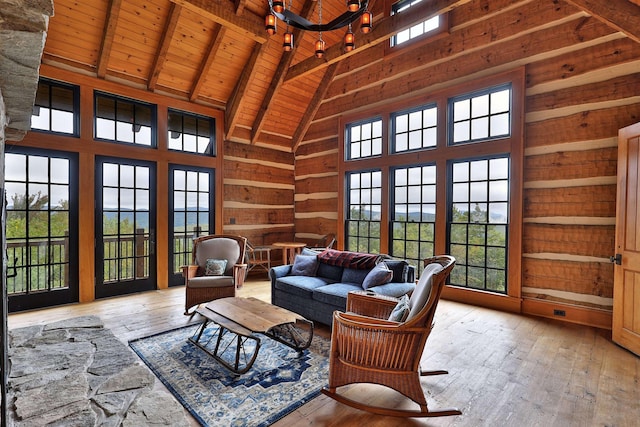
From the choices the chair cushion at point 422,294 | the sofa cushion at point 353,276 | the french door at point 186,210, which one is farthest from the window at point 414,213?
the french door at point 186,210

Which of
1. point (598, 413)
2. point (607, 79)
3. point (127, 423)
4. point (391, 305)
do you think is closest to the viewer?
point (127, 423)

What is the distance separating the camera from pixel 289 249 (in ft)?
23.2

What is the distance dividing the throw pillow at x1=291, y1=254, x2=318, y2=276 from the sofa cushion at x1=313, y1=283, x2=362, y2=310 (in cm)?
55

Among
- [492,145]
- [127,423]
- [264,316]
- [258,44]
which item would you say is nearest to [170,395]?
[127,423]

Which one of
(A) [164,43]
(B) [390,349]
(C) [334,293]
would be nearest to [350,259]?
(C) [334,293]

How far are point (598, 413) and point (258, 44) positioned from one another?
20.6 feet

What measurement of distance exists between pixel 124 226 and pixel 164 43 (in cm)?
302

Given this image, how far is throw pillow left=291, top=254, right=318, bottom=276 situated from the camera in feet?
14.7

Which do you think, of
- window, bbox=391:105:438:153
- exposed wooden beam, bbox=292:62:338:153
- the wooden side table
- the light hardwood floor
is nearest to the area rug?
the light hardwood floor

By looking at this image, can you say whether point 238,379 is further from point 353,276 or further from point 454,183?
point 454,183

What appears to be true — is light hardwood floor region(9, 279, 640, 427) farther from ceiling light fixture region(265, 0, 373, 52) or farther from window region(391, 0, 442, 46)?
window region(391, 0, 442, 46)

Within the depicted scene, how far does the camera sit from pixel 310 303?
154 inches

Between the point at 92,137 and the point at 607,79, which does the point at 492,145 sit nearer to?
the point at 607,79

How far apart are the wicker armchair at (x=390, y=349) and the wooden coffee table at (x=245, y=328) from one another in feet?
2.24
